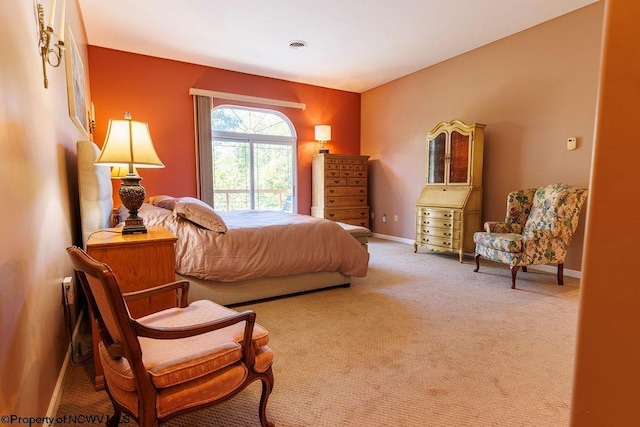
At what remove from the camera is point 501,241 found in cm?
337

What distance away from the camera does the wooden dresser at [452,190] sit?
14.1 feet

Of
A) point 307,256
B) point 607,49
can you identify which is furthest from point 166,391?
point 307,256

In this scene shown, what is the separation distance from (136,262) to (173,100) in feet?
12.8

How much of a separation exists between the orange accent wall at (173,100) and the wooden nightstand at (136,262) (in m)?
3.35

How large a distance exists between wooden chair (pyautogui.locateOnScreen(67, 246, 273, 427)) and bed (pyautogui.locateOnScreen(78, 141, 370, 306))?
1.16 m

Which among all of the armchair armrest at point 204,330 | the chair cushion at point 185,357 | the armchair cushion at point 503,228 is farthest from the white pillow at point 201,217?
the armchair cushion at point 503,228

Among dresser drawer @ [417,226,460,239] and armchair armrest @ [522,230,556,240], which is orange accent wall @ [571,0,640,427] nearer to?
armchair armrest @ [522,230,556,240]

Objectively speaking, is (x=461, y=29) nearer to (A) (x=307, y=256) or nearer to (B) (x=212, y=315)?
(A) (x=307, y=256)

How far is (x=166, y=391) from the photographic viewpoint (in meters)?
1.14

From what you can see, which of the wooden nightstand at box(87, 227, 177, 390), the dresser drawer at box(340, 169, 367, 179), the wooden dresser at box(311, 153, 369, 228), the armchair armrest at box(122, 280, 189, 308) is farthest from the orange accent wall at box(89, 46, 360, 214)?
the armchair armrest at box(122, 280, 189, 308)

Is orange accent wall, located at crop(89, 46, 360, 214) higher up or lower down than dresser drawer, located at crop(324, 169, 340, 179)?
higher up

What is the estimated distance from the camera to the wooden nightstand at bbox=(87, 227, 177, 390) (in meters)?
1.66

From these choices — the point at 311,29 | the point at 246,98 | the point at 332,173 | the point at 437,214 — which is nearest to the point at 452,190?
the point at 437,214

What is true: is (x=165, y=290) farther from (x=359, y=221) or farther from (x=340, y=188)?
(x=359, y=221)
